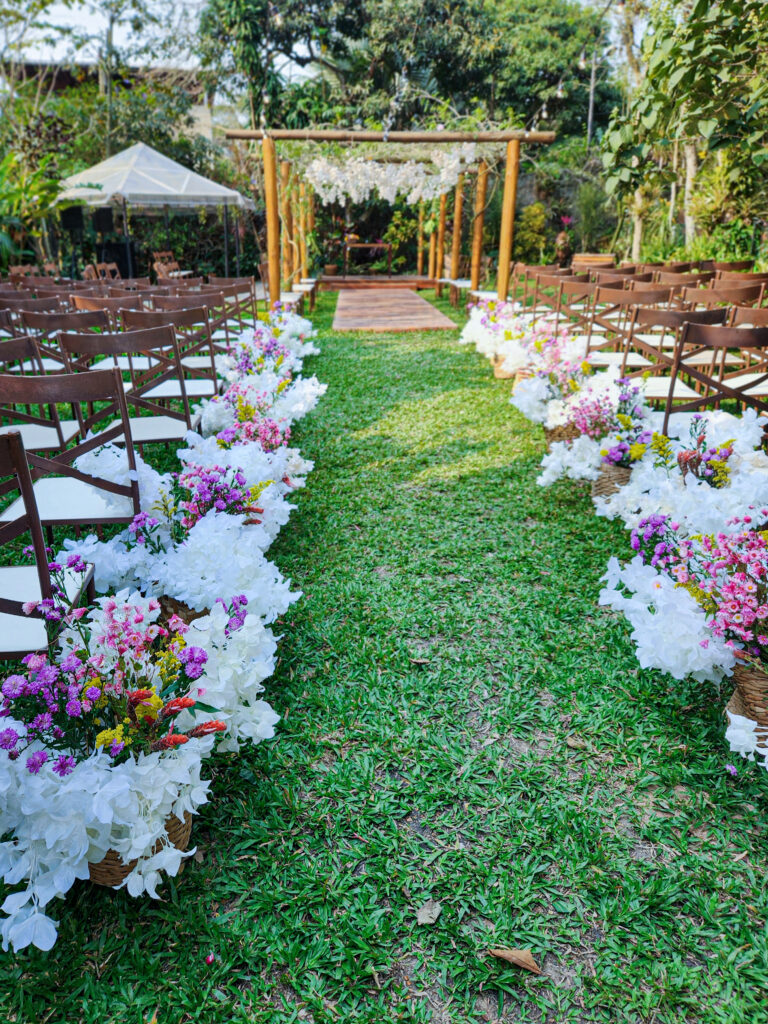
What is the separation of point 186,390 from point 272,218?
6134mm

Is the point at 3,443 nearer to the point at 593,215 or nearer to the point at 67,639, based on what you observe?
the point at 67,639

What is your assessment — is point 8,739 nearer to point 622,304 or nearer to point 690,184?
point 622,304

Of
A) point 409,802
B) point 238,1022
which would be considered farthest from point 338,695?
point 238,1022

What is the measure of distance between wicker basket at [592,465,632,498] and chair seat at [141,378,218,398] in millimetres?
2461

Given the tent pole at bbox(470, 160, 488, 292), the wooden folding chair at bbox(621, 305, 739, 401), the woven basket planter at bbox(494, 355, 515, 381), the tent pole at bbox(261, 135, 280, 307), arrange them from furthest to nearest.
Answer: the tent pole at bbox(470, 160, 488, 292), the tent pole at bbox(261, 135, 280, 307), the woven basket planter at bbox(494, 355, 515, 381), the wooden folding chair at bbox(621, 305, 739, 401)

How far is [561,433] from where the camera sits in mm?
4523

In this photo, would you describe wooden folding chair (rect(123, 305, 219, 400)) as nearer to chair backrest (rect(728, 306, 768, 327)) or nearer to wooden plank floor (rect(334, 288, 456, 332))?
chair backrest (rect(728, 306, 768, 327))

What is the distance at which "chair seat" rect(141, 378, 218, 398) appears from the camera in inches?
164

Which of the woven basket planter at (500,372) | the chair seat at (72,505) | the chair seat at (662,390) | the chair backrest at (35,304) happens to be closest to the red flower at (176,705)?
the chair seat at (72,505)

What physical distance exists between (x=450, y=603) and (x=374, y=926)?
1.49m

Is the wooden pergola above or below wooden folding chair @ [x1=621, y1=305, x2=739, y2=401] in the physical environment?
above

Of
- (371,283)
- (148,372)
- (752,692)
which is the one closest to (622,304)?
(148,372)

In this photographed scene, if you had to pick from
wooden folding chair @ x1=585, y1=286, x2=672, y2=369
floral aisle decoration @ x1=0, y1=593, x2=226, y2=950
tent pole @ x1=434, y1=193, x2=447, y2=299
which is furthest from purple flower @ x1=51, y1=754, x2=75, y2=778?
tent pole @ x1=434, y1=193, x2=447, y2=299

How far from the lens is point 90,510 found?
250 centimetres
